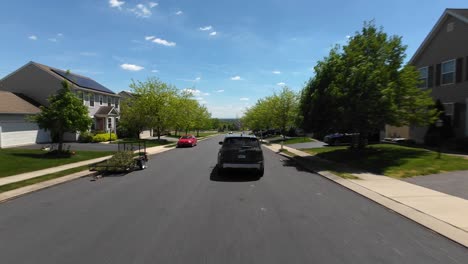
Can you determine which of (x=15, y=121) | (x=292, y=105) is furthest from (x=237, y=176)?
(x=292, y=105)

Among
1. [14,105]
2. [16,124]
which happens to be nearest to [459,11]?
[16,124]

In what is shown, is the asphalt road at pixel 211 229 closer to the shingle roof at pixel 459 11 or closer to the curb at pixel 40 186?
the curb at pixel 40 186

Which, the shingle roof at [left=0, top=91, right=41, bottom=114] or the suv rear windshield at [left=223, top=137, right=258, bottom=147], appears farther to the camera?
the shingle roof at [left=0, top=91, right=41, bottom=114]

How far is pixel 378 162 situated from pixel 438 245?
11.0 meters

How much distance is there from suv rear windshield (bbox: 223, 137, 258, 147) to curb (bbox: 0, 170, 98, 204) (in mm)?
5960

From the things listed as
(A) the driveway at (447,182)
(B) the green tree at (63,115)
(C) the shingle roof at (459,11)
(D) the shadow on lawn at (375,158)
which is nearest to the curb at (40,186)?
(B) the green tree at (63,115)

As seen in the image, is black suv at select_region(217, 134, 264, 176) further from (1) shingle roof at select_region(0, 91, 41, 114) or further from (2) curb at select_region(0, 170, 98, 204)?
(1) shingle roof at select_region(0, 91, 41, 114)

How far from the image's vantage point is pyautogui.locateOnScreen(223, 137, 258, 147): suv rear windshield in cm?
1380

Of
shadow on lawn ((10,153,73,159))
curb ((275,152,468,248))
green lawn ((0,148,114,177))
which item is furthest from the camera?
shadow on lawn ((10,153,73,159))

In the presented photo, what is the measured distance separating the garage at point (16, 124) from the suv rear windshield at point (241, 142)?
18.7 metres

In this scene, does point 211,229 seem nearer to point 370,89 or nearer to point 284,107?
point 370,89

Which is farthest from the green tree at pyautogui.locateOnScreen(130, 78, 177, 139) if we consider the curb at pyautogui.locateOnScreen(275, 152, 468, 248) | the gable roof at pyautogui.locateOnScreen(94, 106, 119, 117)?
the curb at pyautogui.locateOnScreen(275, 152, 468, 248)

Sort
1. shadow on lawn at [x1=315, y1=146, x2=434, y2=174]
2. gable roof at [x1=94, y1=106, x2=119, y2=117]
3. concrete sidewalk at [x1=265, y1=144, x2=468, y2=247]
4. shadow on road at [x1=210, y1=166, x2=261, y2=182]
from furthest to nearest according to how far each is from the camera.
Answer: gable roof at [x1=94, y1=106, x2=119, y2=117] → shadow on lawn at [x1=315, y1=146, x2=434, y2=174] → shadow on road at [x1=210, y1=166, x2=261, y2=182] → concrete sidewalk at [x1=265, y1=144, x2=468, y2=247]

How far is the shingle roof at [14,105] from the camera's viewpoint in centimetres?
2850
